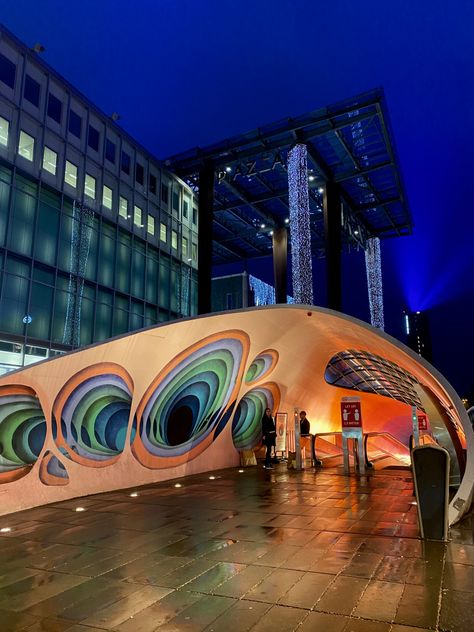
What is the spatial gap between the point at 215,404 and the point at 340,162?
2420 centimetres

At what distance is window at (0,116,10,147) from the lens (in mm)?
20359

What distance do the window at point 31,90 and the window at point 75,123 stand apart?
2091mm

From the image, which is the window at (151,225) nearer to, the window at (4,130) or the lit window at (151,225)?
the lit window at (151,225)

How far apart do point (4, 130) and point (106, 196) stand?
6.73 metres

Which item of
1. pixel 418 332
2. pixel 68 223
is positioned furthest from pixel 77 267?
pixel 418 332

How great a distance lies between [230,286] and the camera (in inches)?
1753

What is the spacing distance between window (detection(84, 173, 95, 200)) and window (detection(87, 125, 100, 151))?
5.86ft

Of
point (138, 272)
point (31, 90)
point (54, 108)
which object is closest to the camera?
point (31, 90)

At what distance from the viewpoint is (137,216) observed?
28875 millimetres

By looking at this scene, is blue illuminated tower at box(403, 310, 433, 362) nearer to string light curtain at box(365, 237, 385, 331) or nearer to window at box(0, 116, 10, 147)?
string light curtain at box(365, 237, 385, 331)

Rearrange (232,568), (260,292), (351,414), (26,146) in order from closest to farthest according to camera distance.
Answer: (232,568) < (351,414) < (26,146) < (260,292)

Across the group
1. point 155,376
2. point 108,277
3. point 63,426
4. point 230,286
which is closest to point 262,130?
point 108,277

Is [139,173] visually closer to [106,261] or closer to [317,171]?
[106,261]

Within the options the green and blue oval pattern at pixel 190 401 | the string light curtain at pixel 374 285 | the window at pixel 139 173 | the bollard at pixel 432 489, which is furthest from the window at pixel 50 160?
the string light curtain at pixel 374 285
